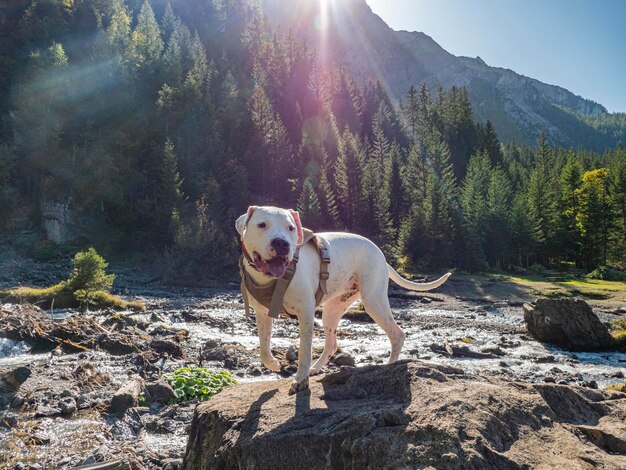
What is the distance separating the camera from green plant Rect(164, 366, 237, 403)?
8.20m

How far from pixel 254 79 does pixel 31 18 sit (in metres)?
34.9

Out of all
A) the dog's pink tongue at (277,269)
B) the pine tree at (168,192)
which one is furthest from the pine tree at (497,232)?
the dog's pink tongue at (277,269)

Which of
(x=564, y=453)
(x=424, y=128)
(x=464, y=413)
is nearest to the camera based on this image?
(x=564, y=453)

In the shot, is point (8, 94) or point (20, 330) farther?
point (8, 94)

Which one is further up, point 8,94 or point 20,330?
point 8,94

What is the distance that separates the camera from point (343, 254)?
5.96 m

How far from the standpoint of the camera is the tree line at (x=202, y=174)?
52344 mm

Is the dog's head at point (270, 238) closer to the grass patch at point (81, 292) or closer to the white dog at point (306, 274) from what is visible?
the white dog at point (306, 274)

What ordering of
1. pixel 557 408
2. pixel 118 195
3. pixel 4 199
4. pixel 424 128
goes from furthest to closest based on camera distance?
pixel 424 128 → pixel 118 195 → pixel 4 199 → pixel 557 408

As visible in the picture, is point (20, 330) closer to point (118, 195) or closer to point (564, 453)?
point (564, 453)

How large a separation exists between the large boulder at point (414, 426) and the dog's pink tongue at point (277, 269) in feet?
4.00

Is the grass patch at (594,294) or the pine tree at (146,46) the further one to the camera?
the pine tree at (146,46)

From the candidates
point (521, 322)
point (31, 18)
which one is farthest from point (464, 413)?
point (31, 18)

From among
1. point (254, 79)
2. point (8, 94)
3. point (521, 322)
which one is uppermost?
point (254, 79)
